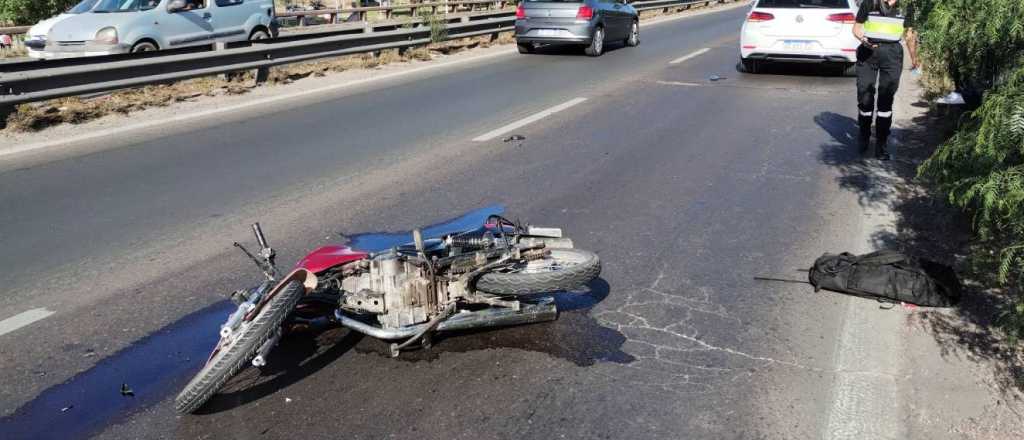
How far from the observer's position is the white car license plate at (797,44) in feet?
48.5

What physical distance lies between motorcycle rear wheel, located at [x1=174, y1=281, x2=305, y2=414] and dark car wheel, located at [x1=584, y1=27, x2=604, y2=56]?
16.8 metres

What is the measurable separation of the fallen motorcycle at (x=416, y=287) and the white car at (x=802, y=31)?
11691mm

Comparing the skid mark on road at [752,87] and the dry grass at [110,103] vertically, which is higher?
the dry grass at [110,103]

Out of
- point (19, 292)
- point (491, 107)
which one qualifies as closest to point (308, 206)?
point (19, 292)

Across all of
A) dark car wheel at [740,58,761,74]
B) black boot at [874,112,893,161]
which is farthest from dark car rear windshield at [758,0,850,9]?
black boot at [874,112,893,161]

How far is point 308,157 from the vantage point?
8656mm

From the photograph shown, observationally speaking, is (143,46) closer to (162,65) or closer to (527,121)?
(162,65)

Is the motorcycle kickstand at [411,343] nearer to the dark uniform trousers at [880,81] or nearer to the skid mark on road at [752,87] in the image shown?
the dark uniform trousers at [880,81]

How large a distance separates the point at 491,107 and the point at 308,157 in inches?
146

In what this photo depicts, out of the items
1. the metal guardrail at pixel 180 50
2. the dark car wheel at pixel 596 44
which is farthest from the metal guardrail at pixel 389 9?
the dark car wheel at pixel 596 44

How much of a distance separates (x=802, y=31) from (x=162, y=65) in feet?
33.5

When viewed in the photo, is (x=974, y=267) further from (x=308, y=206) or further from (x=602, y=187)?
(x=308, y=206)

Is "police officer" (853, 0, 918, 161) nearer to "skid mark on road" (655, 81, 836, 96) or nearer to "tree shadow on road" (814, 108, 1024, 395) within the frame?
"tree shadow on road" (814, 108, 1024, 395)

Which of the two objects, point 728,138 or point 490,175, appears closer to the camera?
point 490,175
